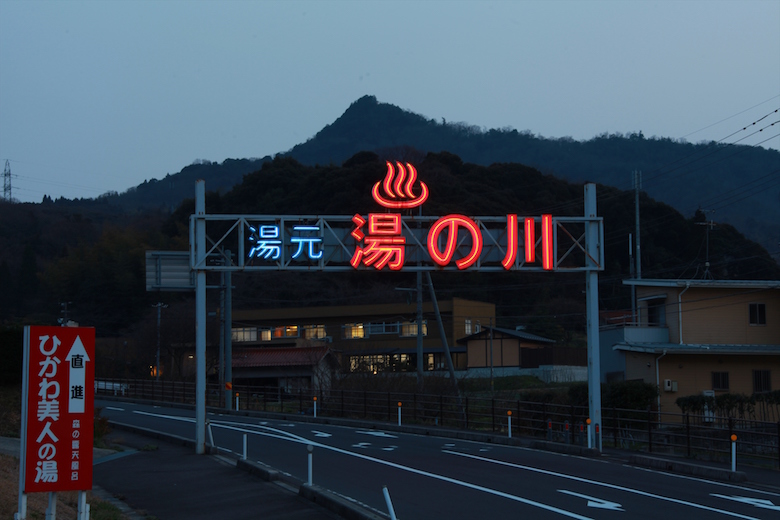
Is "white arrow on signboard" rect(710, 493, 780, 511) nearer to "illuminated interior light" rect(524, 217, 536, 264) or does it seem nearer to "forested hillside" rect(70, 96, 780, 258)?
"illuminated interior light" rect(524, 217, 536, 264)

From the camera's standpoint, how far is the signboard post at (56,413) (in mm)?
8234

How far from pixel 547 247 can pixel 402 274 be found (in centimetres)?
4730

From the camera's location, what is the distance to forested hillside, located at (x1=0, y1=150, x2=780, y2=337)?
67.3 metres

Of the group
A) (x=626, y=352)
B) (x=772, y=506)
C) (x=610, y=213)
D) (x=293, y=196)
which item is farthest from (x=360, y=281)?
(x=772, y=506)

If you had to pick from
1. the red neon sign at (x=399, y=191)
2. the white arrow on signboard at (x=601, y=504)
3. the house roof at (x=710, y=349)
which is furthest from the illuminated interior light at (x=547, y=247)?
the house roof at (x=710, y=349)

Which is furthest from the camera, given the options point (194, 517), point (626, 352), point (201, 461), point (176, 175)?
point (176, 175)

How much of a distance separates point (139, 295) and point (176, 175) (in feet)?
314

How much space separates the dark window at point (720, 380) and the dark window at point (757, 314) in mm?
2913

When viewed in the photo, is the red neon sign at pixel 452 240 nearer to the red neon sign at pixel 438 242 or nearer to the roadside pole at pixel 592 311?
the red neon sign at pixel 438 242

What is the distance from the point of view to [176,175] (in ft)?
523

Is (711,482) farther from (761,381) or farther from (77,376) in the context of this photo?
(761,381)

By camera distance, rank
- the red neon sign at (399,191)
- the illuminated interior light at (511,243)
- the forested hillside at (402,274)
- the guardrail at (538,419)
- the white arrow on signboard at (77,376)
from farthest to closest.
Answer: the forested hillside at (402,274) < the red neon sign at (399,191) < the illuminated interior light at (511,243) < the guardrail at (538,419) < the white arrow on signboard at (77,376)

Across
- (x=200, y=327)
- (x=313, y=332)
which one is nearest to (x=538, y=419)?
(x=200, y=327)

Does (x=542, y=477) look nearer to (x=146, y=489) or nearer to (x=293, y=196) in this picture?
(x=146, y=489)
